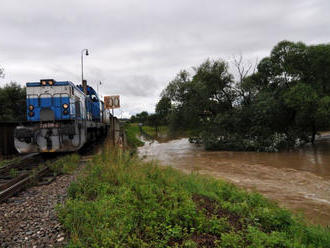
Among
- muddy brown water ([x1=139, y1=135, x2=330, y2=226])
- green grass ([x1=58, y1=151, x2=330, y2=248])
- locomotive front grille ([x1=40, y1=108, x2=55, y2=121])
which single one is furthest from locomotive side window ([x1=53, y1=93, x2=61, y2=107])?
muddy brown water ([x1=139, y1=135, x2=330, y2=226])

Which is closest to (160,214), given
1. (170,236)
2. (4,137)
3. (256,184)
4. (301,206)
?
(170,236)

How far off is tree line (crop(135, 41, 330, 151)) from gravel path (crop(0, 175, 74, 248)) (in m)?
14.0

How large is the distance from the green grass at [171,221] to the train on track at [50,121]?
4.54 meters

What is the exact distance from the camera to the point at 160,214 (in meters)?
3.72

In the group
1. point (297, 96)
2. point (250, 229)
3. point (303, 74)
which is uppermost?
point (303, 74)

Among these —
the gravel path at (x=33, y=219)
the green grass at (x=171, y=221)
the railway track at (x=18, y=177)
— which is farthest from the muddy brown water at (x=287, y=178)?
the railway track at (x=18, y=177)

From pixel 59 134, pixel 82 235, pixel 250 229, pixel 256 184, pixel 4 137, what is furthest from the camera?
pixel 4 137

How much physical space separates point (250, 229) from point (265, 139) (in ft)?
46.3

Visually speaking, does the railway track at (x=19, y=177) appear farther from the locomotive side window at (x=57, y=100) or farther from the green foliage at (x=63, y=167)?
the locomotive side window at (x=57, y=100)

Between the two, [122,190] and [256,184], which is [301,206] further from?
[122,190]

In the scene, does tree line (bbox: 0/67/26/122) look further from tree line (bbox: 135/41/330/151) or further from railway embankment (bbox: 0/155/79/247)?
railway embankment (bbox: 0/155/79/247)

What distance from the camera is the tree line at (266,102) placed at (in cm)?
1488

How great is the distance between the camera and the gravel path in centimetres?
313

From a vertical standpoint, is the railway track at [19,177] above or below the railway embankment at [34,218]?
above
